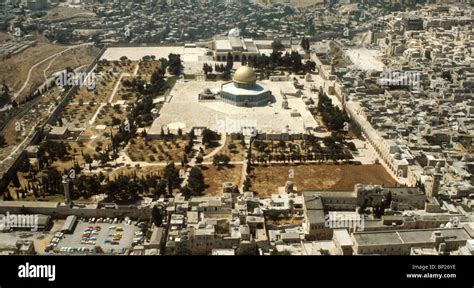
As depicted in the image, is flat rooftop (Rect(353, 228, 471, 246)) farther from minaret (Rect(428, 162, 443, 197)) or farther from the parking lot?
the parking lot

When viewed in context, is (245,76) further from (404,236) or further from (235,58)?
(404,236)

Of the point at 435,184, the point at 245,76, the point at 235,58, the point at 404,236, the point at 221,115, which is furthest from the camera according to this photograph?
the point at 235,58

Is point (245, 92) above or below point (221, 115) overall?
above

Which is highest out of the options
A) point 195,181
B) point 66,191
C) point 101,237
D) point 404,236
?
point 404,236

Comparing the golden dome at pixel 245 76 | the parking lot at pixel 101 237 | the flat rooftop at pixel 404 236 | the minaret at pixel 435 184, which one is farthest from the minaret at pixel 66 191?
the golden dome at pixel 245 76

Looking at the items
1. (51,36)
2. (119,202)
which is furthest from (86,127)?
(51,36)

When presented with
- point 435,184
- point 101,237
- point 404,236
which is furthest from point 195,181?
point 435,184
